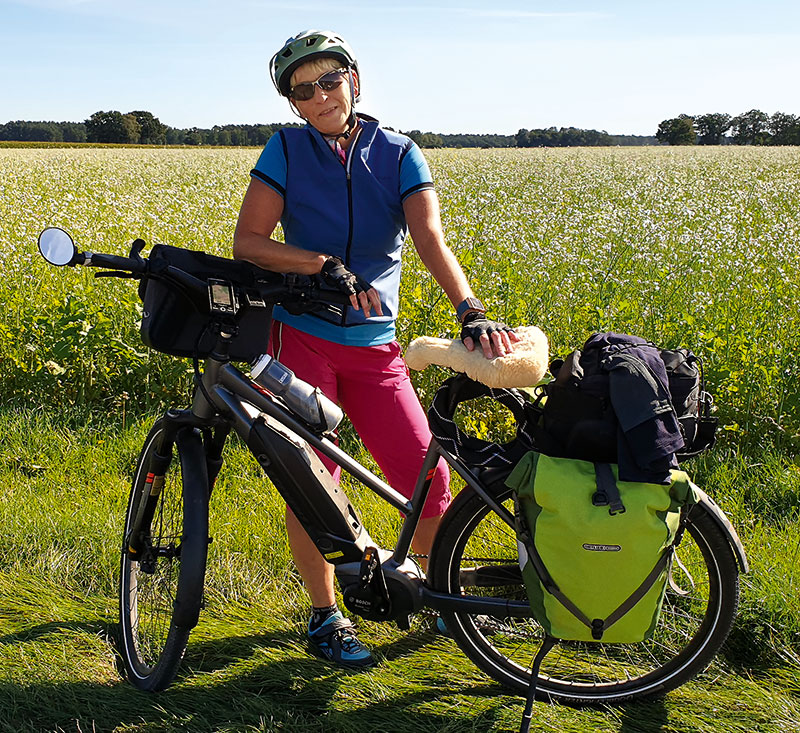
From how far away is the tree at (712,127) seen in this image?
87562 millimetres

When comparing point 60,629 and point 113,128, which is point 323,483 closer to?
point 60,629

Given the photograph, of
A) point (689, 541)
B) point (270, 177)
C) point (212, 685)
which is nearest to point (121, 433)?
point (212, 685)

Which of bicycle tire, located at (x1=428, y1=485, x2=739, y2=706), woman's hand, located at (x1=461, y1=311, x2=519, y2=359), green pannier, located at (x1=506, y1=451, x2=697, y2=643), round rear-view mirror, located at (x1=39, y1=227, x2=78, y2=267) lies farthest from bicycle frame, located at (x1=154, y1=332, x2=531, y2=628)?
round rear-view mirror, located at (x1=39, y1=227, x2=78, y2=267)

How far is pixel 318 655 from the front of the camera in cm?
331

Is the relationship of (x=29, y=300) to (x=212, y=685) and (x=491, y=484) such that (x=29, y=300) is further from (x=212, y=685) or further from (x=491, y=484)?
(x=491, y=484)

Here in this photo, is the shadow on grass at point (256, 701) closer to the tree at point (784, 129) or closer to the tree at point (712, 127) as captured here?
the tree at point (784, 129)

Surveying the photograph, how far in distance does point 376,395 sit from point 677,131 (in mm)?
91990

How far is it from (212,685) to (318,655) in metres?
0.44

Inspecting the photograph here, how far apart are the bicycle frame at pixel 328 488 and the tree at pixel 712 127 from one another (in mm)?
92995

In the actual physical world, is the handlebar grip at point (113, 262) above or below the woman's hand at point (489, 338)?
above

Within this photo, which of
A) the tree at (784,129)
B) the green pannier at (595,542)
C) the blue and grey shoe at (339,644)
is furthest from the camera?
the tree at (784,129)

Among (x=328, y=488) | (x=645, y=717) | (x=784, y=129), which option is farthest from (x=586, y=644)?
(x=784, y=129)

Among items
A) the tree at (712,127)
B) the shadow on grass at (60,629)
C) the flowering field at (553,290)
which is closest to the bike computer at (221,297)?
the shadow on grass at (60,629)

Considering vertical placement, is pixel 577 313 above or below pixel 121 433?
above
